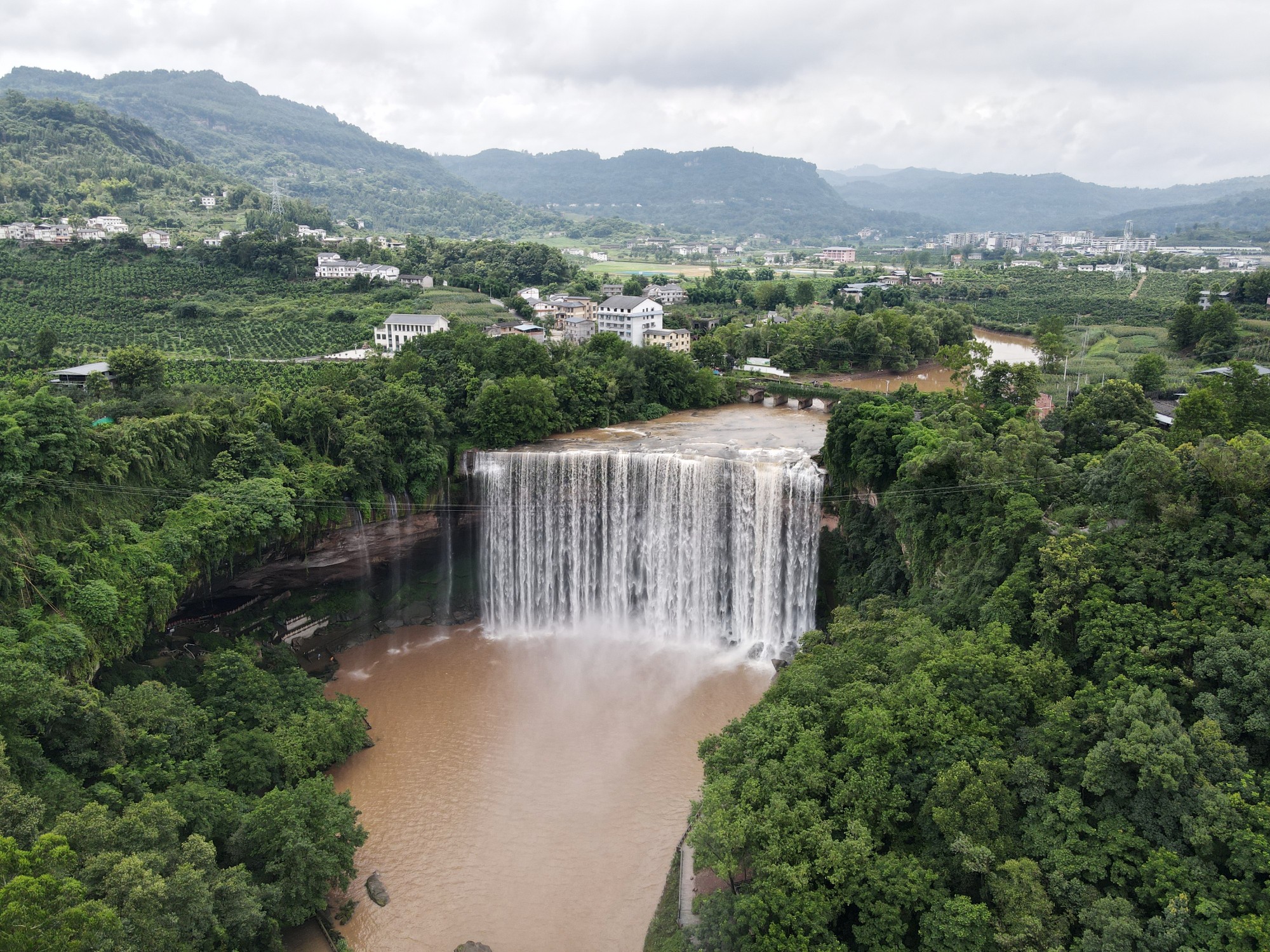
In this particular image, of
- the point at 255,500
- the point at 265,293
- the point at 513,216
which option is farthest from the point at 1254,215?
the point at 255,500

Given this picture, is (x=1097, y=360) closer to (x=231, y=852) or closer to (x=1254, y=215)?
(x=231, y=852)

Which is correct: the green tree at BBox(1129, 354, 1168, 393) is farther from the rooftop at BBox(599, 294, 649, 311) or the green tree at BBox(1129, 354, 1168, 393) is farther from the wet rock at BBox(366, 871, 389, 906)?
the rooftop at BBox(599, 294, 649, 311)

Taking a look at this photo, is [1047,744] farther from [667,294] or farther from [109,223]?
[109,223]

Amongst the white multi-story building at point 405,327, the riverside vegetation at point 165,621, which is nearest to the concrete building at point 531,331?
the white multi-story building at point 405,327

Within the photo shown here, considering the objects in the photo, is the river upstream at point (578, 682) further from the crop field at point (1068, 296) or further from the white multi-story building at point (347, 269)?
the white multi-story building at point (347, 269)

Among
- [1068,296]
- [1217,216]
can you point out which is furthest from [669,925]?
[1217,216]

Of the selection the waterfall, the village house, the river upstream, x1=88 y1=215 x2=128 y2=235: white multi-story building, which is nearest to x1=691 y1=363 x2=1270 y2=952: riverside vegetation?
the river upstream
